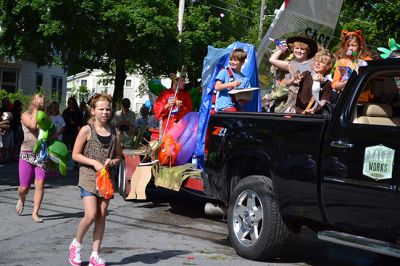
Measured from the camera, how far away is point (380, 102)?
6543mm

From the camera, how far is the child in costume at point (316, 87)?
7008 mm

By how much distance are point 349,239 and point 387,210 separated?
452 millimetres

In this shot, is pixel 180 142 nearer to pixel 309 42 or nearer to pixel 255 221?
pixel 309 42

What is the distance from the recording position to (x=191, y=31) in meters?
26.8

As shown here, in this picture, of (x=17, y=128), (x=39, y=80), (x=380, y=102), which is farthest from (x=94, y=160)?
(x=39, y=80)

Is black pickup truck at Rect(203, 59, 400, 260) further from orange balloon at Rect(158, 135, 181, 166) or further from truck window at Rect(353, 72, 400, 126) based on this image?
orange balloon at Rect(158, 135, 181, 166)

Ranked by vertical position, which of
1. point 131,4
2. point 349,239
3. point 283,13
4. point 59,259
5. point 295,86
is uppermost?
point 131,4

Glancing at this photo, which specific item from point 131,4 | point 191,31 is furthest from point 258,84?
point 191,31

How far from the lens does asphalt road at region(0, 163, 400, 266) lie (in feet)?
22.7

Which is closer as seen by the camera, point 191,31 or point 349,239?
point 349,239

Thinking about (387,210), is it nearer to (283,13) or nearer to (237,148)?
(237,148)

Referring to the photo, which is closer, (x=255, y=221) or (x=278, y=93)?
(x=255, y=221)

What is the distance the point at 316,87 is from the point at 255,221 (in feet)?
4.75

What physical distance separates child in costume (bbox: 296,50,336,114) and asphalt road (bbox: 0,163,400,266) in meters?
1.56
